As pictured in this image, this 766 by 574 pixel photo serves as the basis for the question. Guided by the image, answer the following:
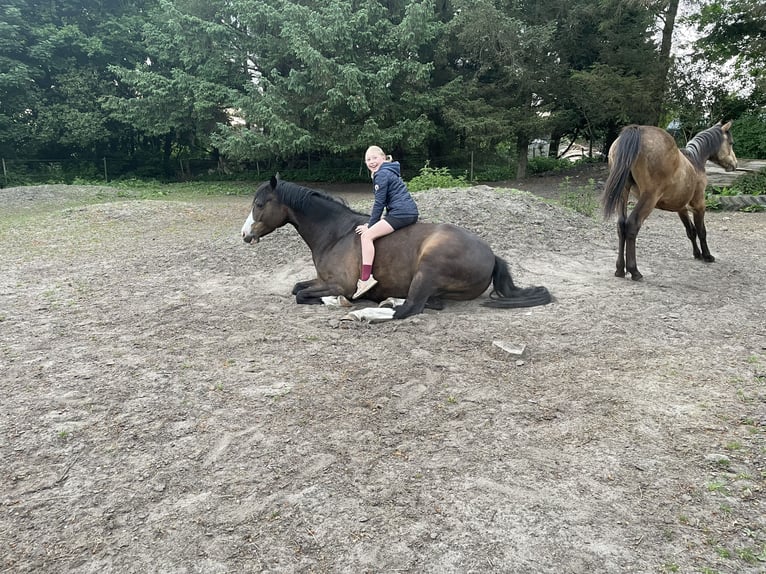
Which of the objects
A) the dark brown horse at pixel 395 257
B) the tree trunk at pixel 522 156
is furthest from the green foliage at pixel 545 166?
the dark brown horse at pixel 395 257

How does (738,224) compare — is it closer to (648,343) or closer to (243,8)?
(648,343)

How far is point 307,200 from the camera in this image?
5.52 meters

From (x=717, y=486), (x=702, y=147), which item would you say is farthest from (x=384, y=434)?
(x=702, y=147)

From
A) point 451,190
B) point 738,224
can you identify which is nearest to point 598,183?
point 738,224

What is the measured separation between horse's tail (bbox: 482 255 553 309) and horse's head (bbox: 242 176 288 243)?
7.74 ft

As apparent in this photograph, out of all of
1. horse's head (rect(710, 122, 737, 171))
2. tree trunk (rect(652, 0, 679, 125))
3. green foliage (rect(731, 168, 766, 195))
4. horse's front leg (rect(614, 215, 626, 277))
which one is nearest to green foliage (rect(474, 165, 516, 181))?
tree trunk (rect(652, 0, 679, 125))

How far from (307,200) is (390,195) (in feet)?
3.27

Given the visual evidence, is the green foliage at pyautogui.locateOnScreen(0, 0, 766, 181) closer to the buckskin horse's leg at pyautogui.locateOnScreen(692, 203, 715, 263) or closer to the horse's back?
the buckskin horse's leg at pyautogui.locateOnScreen(692, 203, 715, 263)

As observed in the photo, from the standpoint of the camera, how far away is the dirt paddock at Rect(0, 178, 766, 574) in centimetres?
198

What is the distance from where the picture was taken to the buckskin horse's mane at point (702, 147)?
694cm

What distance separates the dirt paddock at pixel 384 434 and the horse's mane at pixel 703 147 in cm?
201

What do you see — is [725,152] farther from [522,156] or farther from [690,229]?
[522,156]

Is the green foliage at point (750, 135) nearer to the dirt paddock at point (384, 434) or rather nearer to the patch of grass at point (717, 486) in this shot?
the dirt paddock at point (384, 434)

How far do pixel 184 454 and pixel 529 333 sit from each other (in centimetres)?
288
